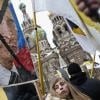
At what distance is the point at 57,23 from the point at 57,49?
5.05 feet

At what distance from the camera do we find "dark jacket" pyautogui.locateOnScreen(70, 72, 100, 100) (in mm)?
4418

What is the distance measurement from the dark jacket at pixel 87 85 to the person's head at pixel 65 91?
0.39 ft

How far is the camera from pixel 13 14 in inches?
203

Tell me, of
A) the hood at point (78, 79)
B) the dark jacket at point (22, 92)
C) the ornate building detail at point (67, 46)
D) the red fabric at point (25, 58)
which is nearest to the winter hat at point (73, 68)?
the hood at point (78, 79)

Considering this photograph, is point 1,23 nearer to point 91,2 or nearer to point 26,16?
point 91,2

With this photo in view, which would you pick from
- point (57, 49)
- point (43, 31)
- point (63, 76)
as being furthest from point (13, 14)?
point (57, 49)

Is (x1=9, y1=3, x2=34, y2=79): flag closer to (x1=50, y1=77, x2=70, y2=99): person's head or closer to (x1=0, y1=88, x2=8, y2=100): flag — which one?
(x1=0, y1=88, x2=8, y2=100): flag

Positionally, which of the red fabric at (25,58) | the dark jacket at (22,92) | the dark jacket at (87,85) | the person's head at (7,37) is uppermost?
the person's head at (7,37)

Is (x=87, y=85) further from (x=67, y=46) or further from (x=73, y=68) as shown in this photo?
(x=67, y=46)

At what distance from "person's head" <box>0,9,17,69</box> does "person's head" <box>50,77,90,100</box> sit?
0.86 m

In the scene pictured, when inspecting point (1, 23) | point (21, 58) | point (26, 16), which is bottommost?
point (21, 58)

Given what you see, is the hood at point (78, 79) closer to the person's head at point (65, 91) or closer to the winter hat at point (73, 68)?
the winter hat at point (73, 68)

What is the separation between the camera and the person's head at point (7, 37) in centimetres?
503

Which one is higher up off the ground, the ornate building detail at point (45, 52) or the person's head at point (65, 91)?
the ornate building detail at point (45, 52)
